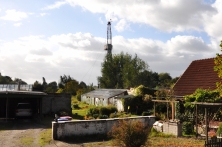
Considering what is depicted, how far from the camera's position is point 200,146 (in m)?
13.6

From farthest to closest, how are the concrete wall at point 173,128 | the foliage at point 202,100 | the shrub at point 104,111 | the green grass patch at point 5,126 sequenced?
the shrub at point 104,111
the green grass patch at point 5,126
the foliage at point 202,100
the concrete wall at point 173,128

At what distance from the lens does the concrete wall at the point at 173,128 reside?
17297 mm

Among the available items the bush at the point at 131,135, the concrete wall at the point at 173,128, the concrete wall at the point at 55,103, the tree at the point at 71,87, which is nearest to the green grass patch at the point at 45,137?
the bush at the point at 131,135

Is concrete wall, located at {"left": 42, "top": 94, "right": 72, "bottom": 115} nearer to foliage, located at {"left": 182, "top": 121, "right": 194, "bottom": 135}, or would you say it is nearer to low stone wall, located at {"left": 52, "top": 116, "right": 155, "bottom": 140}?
low stone wall, located at {"left": 52, "top": 116, "right": 155, "bottom": 140}

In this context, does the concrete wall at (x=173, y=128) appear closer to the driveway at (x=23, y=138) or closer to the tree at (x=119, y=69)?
the driveway at (x=23, y=138)

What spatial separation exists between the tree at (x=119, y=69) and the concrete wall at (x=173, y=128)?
49.9 meters

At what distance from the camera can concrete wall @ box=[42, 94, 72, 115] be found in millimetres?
28297

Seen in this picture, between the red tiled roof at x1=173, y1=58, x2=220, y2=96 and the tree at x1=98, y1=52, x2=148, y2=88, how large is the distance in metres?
41.7

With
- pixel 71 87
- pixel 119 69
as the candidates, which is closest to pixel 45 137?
pixel 71 87

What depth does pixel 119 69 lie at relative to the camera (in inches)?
2884

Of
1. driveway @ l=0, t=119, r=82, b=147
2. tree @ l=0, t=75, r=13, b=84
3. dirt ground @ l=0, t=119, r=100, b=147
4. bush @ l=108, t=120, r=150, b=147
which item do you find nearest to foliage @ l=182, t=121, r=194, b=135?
bush @ l=108, t=120, r=150, b=147

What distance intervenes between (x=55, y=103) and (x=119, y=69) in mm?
45340

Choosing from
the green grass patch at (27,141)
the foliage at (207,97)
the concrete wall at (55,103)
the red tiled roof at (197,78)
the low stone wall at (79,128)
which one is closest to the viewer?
the green grass patch at (27,141)

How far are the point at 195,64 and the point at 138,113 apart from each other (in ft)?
28.6
